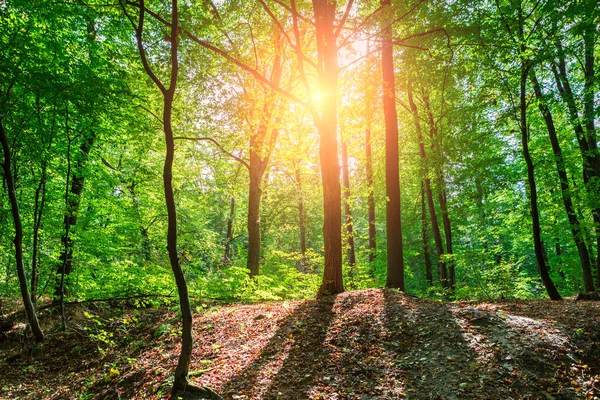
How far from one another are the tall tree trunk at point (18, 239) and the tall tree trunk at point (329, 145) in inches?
260

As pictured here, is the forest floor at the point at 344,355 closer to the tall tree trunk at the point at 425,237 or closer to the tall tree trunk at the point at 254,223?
the tall tree trunk at the point at 254,223

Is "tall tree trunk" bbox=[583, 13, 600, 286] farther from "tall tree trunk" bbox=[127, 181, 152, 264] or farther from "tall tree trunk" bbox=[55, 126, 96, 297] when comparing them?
"tall tree trunk" bbox=[127, 181, 152, 264]

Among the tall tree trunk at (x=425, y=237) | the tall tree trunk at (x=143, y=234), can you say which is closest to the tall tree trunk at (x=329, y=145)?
the tall tree trunk at (x=143, y=234)

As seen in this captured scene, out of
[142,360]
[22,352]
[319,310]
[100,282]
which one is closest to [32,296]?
[22,352]

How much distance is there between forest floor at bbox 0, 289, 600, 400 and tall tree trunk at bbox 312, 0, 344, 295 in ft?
2.31

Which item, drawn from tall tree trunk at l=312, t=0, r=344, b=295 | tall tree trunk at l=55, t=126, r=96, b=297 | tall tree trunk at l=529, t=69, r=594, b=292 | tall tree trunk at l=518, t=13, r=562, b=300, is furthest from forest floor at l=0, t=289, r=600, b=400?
tall tree trunk at l=529, t=69, r=594, b=292

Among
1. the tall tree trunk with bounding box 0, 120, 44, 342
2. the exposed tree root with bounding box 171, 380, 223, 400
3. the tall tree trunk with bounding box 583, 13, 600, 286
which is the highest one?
the tall tree trunk with bounding box 583, 13, 600, 286

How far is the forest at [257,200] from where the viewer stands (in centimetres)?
406

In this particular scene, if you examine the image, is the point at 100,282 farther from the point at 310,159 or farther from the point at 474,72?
the point at 474,72

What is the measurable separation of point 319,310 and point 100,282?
8.15m

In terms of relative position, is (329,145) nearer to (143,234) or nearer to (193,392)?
(193,392)

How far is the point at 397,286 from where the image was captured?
25.9 ft

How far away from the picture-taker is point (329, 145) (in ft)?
22.8

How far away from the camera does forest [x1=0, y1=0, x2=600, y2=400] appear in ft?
13.3
